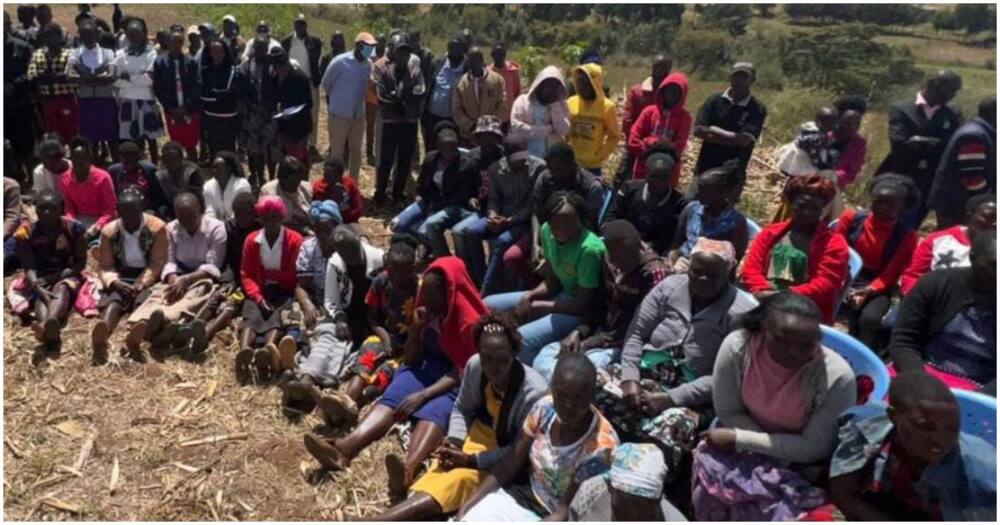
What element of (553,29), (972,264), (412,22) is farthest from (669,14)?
(972,264)

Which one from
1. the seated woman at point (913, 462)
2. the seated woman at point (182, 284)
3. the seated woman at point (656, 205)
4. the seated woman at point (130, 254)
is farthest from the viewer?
the seated woman at point (130, 254)

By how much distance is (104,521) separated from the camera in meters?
4.29

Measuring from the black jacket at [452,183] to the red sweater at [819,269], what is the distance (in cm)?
281

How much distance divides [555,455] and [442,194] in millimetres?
3730

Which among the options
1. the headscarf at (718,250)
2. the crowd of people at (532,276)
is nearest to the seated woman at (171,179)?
the crowd of people at (532,276)

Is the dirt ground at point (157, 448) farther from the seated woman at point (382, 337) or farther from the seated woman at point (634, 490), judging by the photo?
the seated woman at point (634, 490)

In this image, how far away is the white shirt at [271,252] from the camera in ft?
19.7

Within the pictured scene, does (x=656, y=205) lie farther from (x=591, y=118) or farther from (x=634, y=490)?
(x=634, y=490)

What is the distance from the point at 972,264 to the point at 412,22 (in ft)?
74.3

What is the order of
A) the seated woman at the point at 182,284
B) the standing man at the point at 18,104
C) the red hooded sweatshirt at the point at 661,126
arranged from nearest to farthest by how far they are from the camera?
the seated woman at the point at 182,284 < the red hooded sweatshirt at the point at 661,126 < the standing man at the point at 18,104

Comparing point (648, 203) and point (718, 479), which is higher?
point (648, 203)

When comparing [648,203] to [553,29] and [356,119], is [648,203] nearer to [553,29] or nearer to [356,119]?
[356,119]

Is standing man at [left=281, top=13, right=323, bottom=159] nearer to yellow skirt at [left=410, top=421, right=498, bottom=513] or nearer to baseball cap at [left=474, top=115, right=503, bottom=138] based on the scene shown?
baseball cap at [left=474, top=115, right=503, bottom=138]

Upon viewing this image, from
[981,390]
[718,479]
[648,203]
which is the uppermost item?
[648,203]
